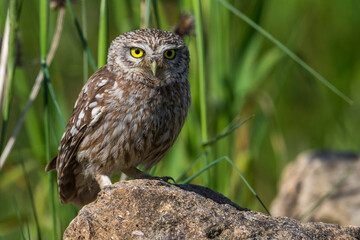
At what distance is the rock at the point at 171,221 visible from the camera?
2.53 meters

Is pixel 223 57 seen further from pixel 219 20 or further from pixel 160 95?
pixel 160 95

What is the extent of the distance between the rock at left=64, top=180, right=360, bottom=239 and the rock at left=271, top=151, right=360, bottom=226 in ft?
8.41

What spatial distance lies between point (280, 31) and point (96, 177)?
445 cm

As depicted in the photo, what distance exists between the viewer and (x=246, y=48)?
17.1 ft

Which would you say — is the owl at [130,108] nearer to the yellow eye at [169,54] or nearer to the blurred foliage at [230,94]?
the yellow eye at [169,54]

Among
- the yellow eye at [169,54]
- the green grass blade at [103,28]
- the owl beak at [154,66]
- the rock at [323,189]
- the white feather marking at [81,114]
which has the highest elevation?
the green grass blade at [103,28]

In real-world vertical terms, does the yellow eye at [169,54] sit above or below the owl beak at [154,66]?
above

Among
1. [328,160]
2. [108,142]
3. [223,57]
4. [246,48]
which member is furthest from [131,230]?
[328,160]

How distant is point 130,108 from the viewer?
3.51m

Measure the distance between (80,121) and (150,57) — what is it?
25.1 inches

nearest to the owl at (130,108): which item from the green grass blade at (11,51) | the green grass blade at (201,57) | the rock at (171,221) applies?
the green grass blade at (201,57)

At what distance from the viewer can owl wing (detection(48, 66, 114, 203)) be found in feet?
11.9

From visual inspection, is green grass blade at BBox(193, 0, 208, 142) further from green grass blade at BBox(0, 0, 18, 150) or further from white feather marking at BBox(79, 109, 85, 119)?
green grass blade at BBox(0, 0, 18, 150)

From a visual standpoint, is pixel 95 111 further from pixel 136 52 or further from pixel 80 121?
pixel 136 52
